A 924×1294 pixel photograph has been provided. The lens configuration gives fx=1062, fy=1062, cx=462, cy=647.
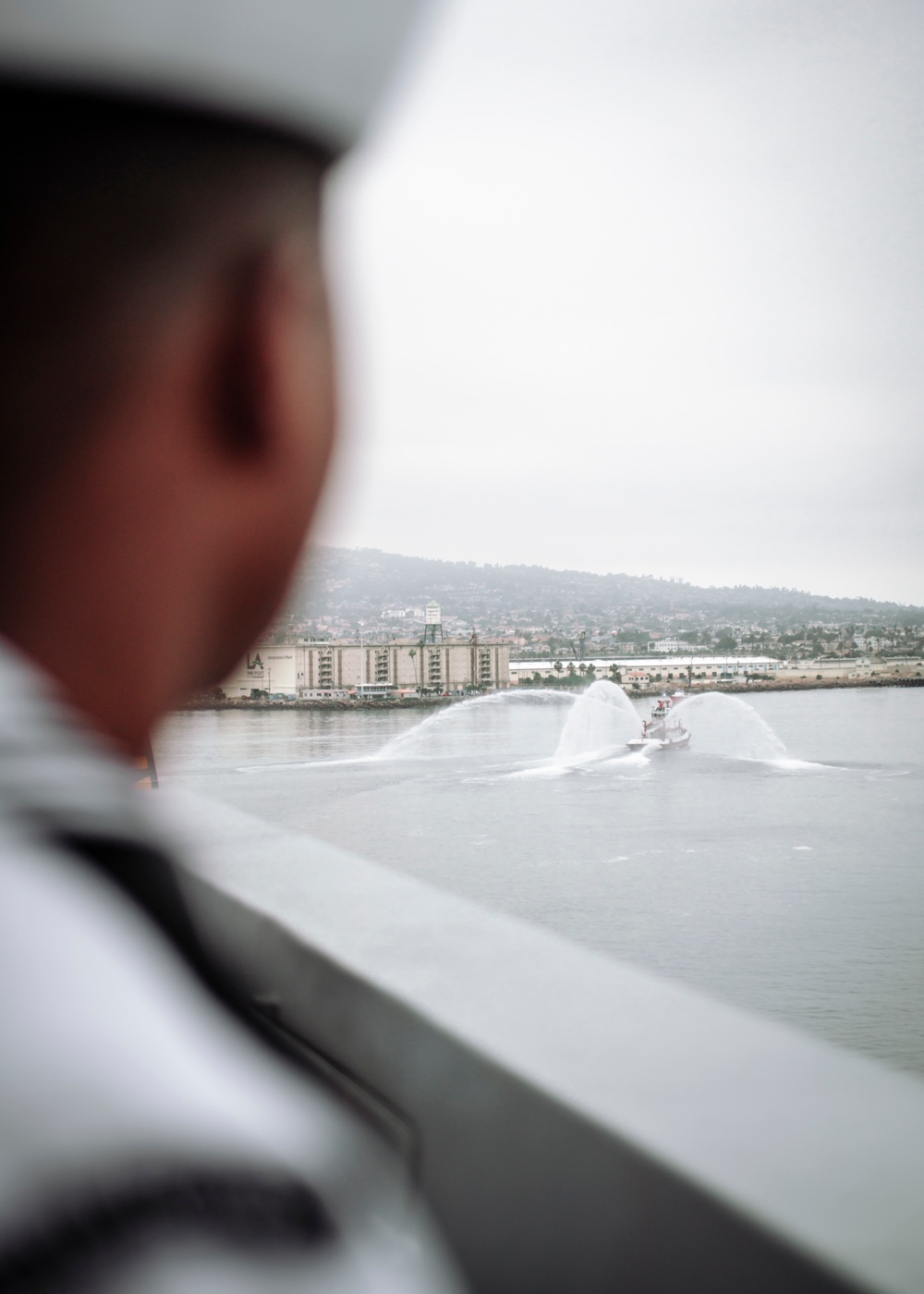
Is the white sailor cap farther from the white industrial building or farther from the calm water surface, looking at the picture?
the white industrial building

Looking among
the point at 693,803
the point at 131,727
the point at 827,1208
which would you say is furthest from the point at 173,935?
the point at 693,803

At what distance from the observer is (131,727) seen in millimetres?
214

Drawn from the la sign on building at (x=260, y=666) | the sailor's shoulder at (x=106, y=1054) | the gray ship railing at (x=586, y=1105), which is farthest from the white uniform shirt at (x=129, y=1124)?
the gray ship railing at (x=586, y=1105)

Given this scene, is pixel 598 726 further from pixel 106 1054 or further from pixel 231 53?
pixel 106 1054

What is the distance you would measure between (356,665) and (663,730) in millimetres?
30155

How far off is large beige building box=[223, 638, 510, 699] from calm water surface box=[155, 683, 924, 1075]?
386 cm

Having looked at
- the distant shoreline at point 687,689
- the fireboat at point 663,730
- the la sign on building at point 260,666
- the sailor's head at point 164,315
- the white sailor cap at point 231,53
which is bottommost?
the fireboat at point 663,730

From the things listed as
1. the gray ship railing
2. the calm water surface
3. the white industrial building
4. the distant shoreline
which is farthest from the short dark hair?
the distant shoreline

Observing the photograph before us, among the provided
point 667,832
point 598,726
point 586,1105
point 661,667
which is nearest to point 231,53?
point 586,1105

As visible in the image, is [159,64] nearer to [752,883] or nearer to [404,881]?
[404,881]

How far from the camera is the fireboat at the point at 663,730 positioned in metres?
33.2

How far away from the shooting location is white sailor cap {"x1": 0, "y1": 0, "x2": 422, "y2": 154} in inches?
8.9

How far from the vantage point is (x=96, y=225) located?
0.75 feet

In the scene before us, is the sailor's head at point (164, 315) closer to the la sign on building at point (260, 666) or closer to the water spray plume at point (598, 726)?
the la sign on building at point (260, 666)
